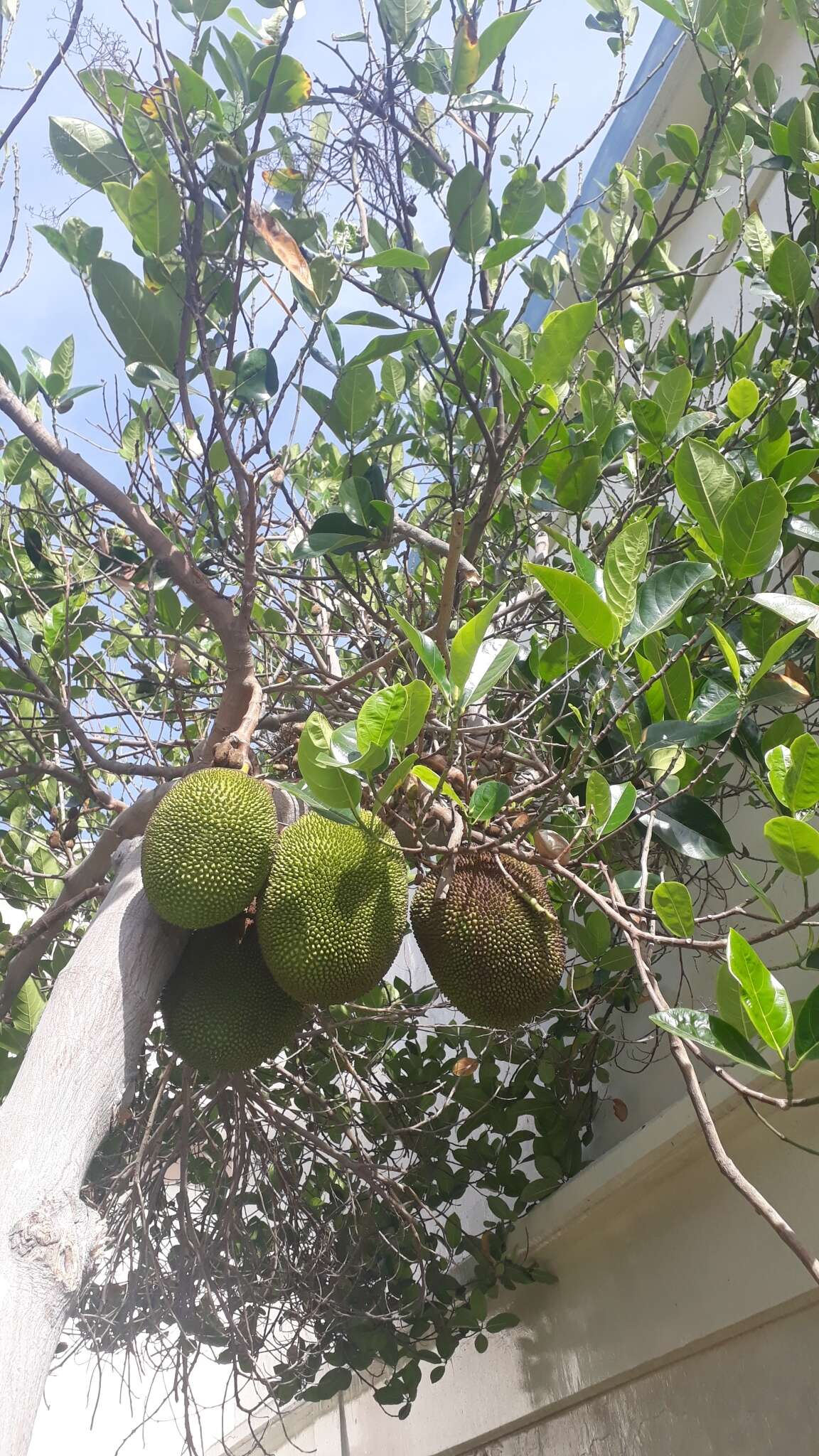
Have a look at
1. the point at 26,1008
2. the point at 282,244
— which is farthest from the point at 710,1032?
the point at 26,1008

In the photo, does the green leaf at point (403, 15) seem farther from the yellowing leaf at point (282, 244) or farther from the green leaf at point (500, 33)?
the yellowing leaf at point (282, 244)

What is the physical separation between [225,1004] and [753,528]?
75 cm

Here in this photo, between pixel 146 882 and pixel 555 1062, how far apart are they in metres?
1.38

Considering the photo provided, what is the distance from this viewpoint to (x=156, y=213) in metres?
1.07

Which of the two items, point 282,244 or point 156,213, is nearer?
point 156,213

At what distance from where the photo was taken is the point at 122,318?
1084 millimetres

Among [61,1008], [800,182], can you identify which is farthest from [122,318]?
[800,182]

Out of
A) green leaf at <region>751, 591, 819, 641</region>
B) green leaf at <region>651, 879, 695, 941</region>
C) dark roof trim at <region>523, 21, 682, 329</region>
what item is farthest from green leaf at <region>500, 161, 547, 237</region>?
dark roof trim at <region>523, 21, 682, 329</region>

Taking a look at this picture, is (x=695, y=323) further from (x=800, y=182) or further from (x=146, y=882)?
(x=146, y=882)

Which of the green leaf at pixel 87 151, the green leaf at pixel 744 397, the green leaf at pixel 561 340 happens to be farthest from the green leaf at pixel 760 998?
the green leaf at pixel 87 151

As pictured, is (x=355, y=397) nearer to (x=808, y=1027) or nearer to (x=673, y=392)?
(x=673, y=392)

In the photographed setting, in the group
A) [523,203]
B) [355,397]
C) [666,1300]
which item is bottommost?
[666,1300]

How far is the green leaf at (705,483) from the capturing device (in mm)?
1004

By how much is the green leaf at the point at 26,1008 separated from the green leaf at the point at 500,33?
1.44 metres
